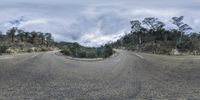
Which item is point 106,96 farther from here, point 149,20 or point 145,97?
point 149,20

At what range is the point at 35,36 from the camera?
564 feet

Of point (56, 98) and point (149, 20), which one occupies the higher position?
point (149, 20)

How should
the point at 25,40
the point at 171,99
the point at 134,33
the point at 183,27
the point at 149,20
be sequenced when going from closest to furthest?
1. the point at 171,99
2. the point at 183,27
3. the point at 149,20
4. the point at 134,33
5. the point at 25,40

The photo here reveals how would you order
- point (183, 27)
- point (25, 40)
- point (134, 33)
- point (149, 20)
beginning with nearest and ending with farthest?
point (183, 27)
point (149, 20)
point (134, 33)
point (25, 40)

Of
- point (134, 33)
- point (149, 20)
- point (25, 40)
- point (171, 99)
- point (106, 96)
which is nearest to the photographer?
point (171, 99)

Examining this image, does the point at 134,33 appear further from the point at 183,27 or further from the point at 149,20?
the point at 183,27

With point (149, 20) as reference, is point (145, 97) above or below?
below

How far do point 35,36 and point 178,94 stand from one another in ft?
542

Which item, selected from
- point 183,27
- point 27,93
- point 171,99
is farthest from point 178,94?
point 183,27

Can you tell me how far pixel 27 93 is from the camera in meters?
9.83

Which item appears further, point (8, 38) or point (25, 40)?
point (25, 40)

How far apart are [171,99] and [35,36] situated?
544 feet

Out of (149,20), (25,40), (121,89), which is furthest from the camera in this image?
(25,40)

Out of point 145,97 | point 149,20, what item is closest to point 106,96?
point 145,97
